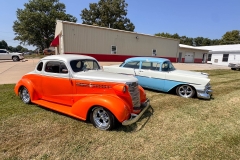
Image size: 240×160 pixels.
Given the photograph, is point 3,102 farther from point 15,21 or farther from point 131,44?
point 15,21

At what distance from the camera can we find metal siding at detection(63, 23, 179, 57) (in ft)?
54.7

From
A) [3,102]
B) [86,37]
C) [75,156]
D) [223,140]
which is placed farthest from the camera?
[86,37]

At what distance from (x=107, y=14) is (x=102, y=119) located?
4835 cm

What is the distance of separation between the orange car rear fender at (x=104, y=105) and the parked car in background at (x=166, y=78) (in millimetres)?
3504

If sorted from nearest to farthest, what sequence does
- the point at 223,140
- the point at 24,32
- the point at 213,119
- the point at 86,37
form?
the point at 223,140, the point at 213,119, the point at 86,37, the point at 24,32

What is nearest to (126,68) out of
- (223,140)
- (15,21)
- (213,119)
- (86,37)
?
(213,119)

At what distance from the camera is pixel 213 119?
4.08m

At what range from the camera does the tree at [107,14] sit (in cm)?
4578

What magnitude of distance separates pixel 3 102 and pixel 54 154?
137 inches

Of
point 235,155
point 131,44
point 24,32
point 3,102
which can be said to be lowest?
point 235,155

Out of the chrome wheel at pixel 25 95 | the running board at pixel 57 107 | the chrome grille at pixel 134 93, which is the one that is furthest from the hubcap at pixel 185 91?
the chrome wheel at pixel 25 95

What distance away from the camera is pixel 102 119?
3.40 metres

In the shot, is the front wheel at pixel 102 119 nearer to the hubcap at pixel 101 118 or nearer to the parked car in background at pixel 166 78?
the hubcap at pixel 101 118

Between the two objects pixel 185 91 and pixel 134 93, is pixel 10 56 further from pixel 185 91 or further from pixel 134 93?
pixel 185 91
